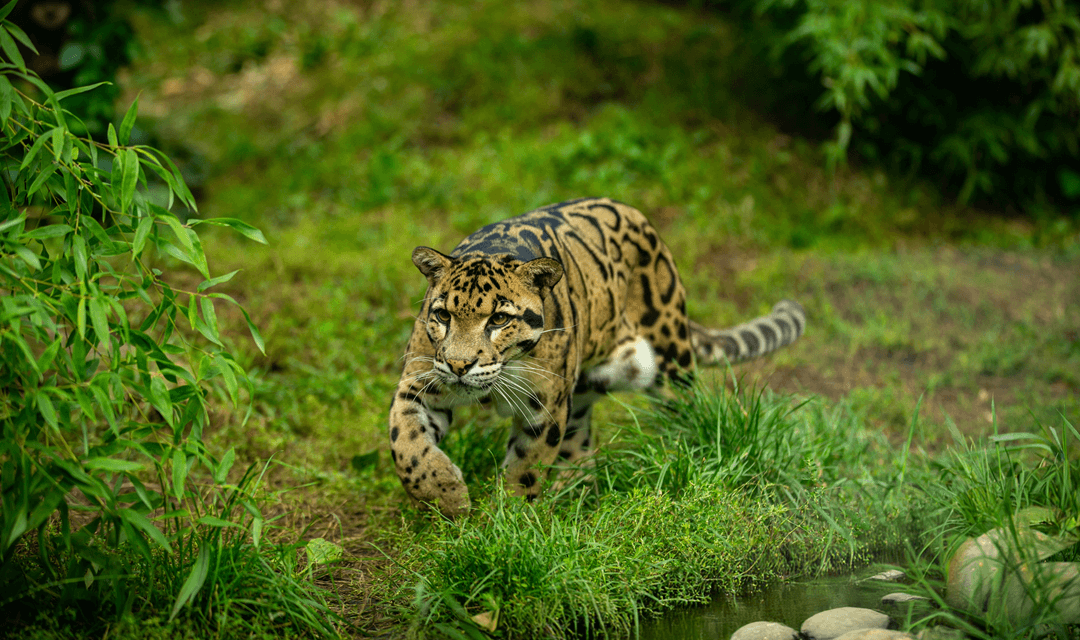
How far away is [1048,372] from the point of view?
6.61m

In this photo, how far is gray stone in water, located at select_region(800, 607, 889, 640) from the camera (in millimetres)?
3365

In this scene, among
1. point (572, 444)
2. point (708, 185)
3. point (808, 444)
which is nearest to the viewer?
point (808, 444)

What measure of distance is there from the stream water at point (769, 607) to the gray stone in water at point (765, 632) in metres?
0.07

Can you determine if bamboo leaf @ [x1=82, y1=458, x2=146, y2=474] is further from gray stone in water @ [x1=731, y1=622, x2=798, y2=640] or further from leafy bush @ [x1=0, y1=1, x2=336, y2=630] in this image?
gray stone in water @ [x1=731, y1=622, x2=798, y2=640]

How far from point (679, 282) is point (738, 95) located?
6.43 m

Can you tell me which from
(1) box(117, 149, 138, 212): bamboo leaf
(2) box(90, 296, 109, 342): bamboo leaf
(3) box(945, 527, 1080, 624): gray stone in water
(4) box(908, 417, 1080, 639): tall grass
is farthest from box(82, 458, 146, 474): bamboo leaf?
(3) box(945, 527, 1080, 624): gray stone in water

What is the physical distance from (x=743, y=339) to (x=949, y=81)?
715 centimetres

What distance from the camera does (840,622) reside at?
11.2ft

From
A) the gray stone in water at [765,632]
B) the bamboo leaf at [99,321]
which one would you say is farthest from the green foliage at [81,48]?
the gray stone in water at [765,632]

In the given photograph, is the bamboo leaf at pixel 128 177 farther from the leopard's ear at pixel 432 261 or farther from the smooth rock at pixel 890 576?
the smooth rock at pixel 890 576

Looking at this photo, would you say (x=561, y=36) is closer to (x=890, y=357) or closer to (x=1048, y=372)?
(x=890, y=357)

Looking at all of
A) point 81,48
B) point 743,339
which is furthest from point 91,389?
point 81,48

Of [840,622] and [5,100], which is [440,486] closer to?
[840,622]

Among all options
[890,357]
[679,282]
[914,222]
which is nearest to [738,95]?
[914,222]
